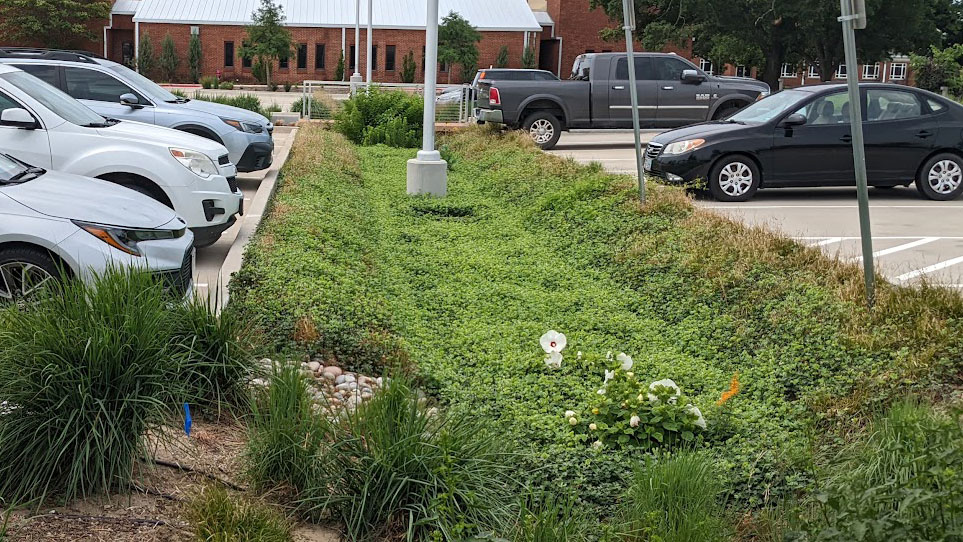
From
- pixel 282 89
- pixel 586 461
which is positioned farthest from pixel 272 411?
pixel 282 89

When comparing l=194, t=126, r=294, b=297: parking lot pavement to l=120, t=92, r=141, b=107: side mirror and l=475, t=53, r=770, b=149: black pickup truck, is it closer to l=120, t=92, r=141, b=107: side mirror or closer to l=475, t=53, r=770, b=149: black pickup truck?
l=120, t=92, r=141, b=107: side mirror

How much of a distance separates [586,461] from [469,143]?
14.7 metres

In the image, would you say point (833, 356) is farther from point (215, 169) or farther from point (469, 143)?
point (469, 143)

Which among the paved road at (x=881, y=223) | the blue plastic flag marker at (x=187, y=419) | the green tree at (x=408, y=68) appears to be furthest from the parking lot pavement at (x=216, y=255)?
the green tree at (x=408, y=68)

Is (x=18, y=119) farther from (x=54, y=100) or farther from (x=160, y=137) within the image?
(x=160, y=137)

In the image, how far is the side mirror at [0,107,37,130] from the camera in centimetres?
880

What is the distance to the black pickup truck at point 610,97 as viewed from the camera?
20547mm

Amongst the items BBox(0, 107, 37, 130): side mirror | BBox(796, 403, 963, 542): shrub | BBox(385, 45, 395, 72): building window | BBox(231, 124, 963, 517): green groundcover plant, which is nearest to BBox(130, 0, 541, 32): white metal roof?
BBox(385, 45, 395, 72): building window

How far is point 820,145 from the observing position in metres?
13.6

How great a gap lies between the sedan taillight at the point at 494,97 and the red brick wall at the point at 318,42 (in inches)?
1379

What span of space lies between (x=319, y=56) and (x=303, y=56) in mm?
882

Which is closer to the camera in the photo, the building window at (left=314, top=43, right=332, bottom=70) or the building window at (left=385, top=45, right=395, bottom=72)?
the building window at (left=314, top=43, right=332, bottom=70)

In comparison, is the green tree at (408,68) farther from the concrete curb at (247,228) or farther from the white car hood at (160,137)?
the white car hood at (160,137)

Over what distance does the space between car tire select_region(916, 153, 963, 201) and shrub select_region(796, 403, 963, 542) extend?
33.4 ft
